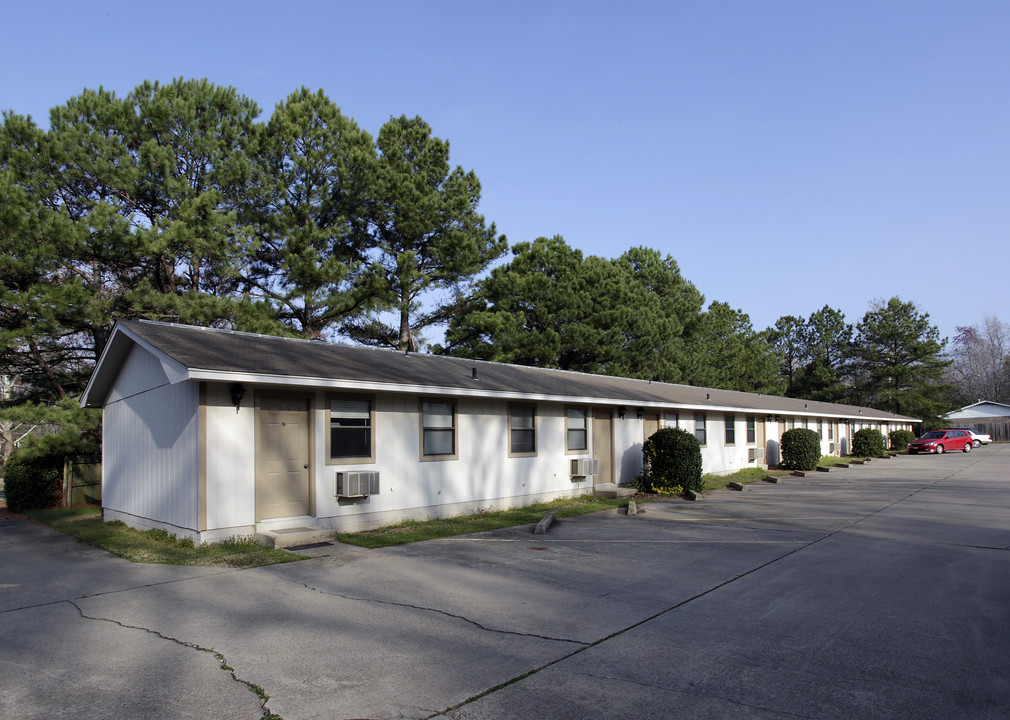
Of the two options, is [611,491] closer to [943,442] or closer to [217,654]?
[217,654]

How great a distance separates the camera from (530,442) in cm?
1463

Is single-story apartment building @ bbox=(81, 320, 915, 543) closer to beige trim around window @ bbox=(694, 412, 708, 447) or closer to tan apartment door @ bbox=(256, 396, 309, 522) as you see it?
tan apartment door @ bbox=(256, 396, 309, 522)

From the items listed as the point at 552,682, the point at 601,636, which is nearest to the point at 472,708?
the point at 552,682

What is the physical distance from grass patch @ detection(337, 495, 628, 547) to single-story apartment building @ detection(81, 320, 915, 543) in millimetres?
260

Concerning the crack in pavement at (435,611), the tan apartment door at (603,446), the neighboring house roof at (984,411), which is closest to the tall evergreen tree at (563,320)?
the tan apartment door at (603,446)

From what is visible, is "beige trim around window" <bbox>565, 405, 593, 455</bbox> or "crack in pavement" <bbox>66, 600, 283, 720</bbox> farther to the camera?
"beige trim around window" <bbox>565, 405, 593, 455</bbox>

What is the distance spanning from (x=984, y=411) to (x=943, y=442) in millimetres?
29740

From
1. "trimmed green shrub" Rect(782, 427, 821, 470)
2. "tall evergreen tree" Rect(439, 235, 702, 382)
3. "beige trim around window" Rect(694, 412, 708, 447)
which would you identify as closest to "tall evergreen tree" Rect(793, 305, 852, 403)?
"tall evergreen tree" Rect(439, 235, 702, 382)

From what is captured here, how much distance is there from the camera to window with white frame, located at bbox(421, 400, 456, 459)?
12.2 meters

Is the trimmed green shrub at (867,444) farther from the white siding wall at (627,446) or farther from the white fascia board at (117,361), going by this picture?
the white fascia board at (117,361)

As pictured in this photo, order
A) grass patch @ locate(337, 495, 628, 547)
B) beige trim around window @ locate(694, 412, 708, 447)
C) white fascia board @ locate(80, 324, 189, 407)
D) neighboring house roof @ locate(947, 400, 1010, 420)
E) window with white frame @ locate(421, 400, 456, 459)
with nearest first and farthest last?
white fascia board @ locate(80, 324, 189, 407) → grass patch @ locate(337, 495, 628, 547) → window with white frame @ locate(421, 400, 456, 459) → beige trim around window @ locate(694, 412, 708, 447) → neighboring house roof @ locate(947, 400, 1010, 420)

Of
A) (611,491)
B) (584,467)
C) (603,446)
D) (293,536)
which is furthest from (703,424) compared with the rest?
(293,536)

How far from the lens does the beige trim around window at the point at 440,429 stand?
1202 cm

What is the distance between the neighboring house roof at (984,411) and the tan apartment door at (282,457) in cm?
6472
